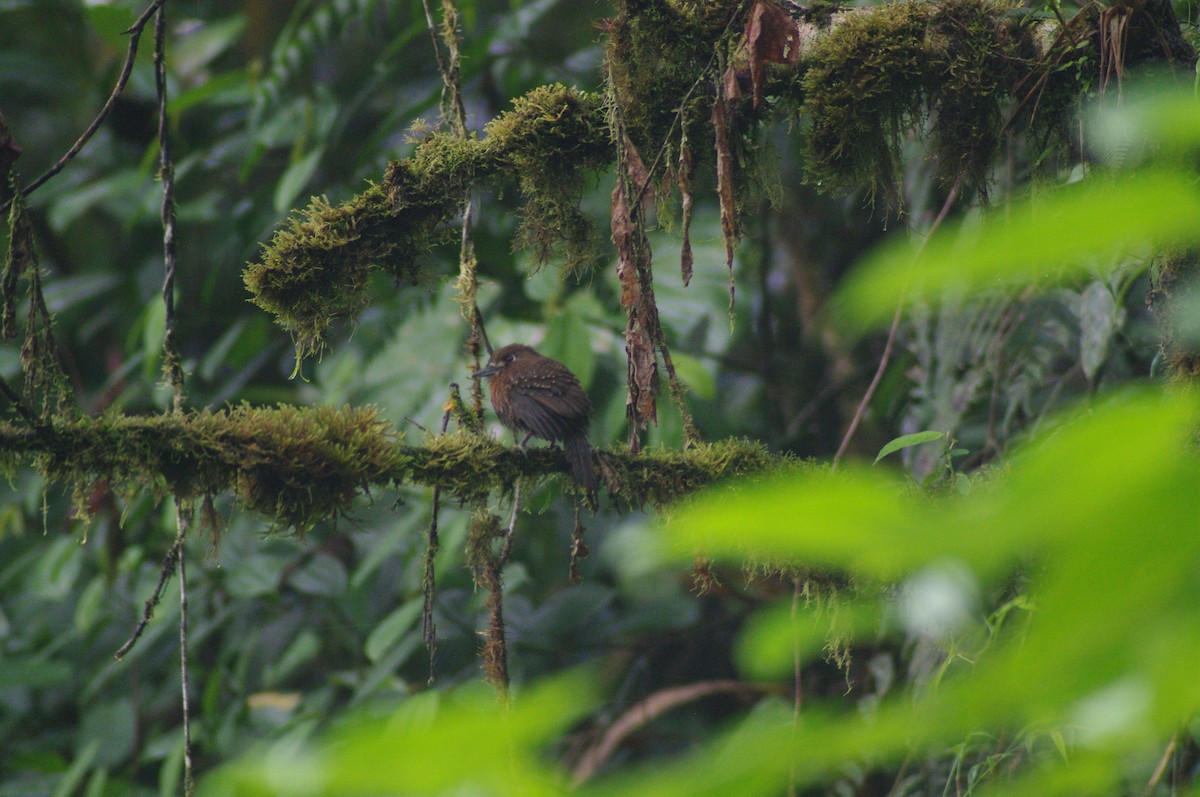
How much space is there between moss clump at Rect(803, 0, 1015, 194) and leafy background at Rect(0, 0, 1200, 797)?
0.97 feet

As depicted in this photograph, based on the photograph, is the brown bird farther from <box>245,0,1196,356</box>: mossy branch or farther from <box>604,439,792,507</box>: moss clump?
<box>245,0,1196,356</box>: mossy branch

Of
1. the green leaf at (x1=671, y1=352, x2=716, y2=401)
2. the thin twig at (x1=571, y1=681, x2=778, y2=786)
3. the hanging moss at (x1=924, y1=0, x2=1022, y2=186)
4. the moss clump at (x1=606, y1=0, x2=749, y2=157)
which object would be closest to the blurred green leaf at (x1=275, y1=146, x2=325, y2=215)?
the green leaf at (x1=671, y1=352, x2=716, y2=401)

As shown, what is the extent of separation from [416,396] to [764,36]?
7.99ft

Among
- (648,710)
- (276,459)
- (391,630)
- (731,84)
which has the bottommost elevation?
(648,710)

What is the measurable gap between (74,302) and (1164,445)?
594 centimetres

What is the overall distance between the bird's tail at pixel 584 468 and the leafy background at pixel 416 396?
100mm

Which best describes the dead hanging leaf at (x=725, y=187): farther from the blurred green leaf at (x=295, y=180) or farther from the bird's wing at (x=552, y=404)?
the blurred green leaf at (x=295, y=180)

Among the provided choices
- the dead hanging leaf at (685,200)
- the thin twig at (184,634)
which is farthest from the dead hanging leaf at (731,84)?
the thin twig at (184,634)

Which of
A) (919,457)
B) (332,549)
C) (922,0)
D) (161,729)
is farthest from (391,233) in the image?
(161,729)

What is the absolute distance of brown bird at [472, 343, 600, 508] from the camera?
10.6 ft

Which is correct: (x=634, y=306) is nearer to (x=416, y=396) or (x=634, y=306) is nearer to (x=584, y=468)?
(x=584, y=468)

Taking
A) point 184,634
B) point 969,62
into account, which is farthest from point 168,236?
point 969,62

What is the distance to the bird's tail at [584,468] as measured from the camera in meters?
2.65

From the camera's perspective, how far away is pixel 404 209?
2500 mm
